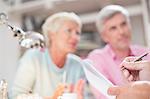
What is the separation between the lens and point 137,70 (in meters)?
0.82

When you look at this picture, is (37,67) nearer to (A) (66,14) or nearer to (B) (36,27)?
(A) (66,14)

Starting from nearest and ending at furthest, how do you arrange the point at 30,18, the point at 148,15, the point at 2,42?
the point at 148,15 → the point at 2,42 → the point at 30,18

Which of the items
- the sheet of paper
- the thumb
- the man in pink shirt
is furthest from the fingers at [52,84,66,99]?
the man in pink shirt

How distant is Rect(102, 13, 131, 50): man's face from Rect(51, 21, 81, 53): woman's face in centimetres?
18

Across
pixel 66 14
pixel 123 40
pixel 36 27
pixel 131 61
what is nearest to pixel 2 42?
pixel 36 27

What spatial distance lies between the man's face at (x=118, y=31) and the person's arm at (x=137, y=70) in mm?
571

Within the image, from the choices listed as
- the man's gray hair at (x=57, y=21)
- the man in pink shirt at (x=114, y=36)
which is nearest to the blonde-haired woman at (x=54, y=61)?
the man's gray hair at (x=57, y=21)

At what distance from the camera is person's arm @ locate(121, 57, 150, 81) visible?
81cm

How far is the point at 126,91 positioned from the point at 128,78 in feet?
0.35

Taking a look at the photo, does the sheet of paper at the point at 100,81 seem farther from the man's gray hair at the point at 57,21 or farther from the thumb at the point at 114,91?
Result: the man's gray hair at the point at 57,21

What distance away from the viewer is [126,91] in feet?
2.39

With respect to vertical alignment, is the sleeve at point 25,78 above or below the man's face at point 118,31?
below

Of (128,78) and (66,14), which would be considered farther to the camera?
(66,14)

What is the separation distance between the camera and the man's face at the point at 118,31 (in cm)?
140
